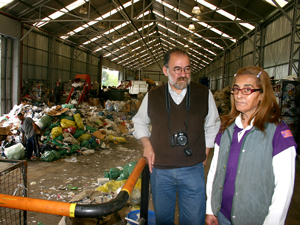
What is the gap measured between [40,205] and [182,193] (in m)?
1.08

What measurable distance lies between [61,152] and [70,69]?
12.9 metres

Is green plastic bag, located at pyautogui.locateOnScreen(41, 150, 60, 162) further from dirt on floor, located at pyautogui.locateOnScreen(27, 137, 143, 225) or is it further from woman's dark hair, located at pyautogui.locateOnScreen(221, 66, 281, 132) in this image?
woman's dark hair, located at pyautogui.locateOnScreen(221, 66, 281, 132)

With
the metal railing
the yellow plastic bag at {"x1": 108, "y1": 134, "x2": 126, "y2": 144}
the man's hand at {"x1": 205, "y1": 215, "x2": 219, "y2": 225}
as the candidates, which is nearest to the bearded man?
the man's hand at {"x1": 205, "y1": 215, "x2": 219, "y2": 225}

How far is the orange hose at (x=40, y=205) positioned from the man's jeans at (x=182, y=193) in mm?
908

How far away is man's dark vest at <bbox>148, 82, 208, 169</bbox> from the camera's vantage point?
1.71 meters

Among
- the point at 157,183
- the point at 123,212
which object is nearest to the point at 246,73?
the point at 157,183

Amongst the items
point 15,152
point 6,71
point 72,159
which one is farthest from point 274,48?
point 6,71

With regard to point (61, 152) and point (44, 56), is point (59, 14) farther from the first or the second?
point (61, 152)

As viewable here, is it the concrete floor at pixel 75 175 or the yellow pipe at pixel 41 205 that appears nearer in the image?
the yellow pipe at pixel 41 205

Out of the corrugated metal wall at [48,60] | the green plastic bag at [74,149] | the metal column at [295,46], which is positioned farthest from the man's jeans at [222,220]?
the corrugated metal wall at [48,60]

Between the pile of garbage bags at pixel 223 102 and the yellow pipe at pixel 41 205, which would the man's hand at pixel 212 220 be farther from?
the pile of garbage bags at pixel 223 102

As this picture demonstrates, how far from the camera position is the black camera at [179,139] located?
5.57ft

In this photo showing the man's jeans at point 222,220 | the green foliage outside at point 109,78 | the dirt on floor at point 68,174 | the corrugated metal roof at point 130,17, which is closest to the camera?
the man's jeans at point 222,220

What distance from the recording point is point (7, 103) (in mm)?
10656
